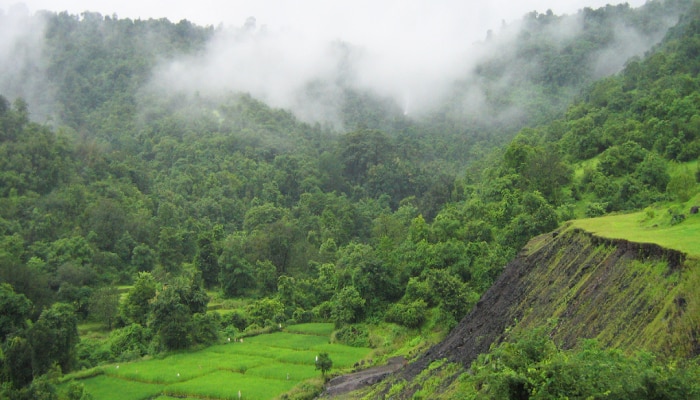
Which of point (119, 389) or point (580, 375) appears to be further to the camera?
point (119, 389)

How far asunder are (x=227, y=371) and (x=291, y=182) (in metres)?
50.1

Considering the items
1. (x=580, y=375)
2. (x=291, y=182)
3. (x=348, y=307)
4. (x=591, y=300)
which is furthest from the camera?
(x=291, y=182)

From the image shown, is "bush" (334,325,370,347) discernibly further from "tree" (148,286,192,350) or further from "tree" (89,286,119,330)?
"tree" (89,286,119,330)

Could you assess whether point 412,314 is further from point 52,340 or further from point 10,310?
point 10,310

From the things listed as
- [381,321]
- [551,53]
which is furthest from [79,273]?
[551,53]

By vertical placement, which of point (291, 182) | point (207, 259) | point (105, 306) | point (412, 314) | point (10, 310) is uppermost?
point (291, 182)

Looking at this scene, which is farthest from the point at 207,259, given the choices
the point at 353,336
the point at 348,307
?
the point at 353,336

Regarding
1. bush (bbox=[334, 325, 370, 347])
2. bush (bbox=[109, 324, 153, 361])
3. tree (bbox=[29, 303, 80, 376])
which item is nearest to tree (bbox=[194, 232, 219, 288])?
bush (bbox=[109, 324, 153, 361])

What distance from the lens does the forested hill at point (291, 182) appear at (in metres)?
38.6

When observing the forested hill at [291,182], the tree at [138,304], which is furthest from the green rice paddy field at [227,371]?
the tree at [138,304]

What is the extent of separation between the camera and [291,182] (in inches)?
3211

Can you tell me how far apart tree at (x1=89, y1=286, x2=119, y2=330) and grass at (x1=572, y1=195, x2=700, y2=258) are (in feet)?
112

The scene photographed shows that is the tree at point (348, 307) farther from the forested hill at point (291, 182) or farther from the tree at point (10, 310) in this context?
the tree at point (10, 310)

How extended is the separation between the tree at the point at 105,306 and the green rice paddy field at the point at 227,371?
10214 mm
